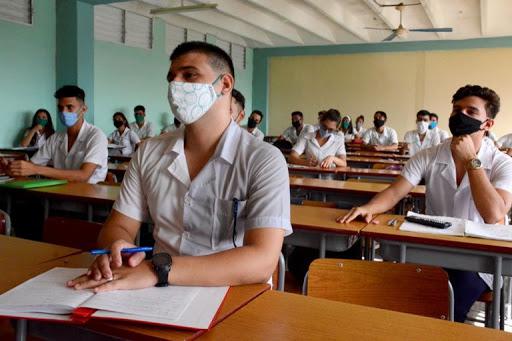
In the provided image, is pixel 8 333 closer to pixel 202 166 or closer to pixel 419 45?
pixel 202 166

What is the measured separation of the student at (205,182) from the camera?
1551 millimetres

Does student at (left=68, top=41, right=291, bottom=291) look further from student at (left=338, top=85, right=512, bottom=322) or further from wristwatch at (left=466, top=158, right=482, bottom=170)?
wristwatch at (left=466, top=158, right=482, bottom=170)

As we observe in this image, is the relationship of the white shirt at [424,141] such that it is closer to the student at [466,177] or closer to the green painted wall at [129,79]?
the green painted wall at [129,79]

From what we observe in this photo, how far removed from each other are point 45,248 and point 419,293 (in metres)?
1.25

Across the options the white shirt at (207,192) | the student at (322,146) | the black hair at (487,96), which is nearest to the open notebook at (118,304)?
the white shirt at (207,192)

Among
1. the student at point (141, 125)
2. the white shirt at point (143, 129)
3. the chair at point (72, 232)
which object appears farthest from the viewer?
the white shirt at point (143, 129)

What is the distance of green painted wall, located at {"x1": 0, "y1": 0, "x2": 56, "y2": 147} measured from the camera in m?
7.44

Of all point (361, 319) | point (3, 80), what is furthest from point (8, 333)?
point (3, 80)

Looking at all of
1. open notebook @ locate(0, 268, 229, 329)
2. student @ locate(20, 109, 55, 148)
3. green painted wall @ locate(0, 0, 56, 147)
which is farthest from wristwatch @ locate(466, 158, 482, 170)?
green painted wall @ locate(0, 0, 56, 147)

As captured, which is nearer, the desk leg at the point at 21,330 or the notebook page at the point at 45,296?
the notebook page at the point at 45,296

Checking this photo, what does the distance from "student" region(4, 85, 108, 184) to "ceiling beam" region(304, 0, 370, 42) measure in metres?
6.53

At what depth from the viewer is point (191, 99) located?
1692mm

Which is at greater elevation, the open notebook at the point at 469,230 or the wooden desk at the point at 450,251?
the open notebook at the point at 469,230

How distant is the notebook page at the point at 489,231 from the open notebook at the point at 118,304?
4.33 feet
